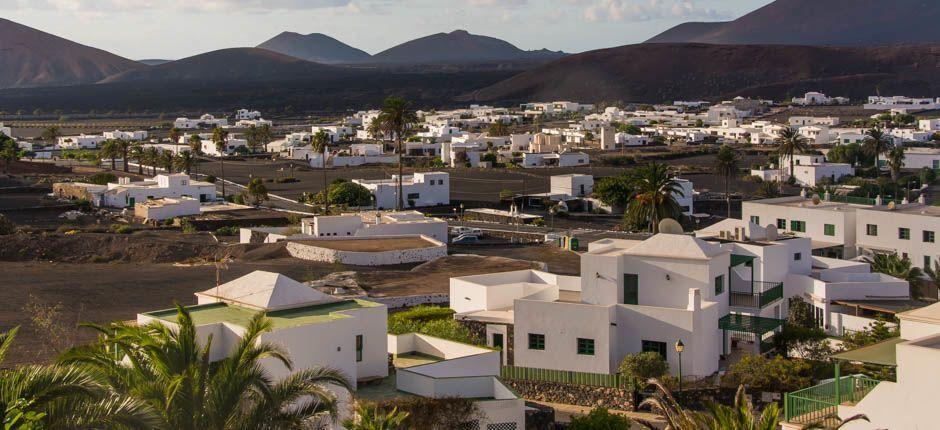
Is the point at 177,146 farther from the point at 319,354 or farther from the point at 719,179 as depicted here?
the point at 319,354

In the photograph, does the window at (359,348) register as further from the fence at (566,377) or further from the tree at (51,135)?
the tree at (51,135)

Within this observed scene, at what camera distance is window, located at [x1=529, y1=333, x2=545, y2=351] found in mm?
22562

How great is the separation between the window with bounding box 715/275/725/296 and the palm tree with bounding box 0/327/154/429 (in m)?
14.8

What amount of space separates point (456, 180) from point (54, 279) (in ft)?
150

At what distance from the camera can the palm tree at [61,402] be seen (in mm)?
10109

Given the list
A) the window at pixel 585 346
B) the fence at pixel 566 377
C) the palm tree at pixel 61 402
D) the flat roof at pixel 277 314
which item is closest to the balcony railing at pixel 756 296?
the window at pixel 585 346

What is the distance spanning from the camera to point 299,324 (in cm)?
1709

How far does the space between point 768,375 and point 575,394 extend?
3478 millimetres

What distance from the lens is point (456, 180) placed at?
7881cm

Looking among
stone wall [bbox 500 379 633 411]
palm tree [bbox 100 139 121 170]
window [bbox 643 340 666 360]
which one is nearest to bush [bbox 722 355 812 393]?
window [bbox 643 340 666 360]

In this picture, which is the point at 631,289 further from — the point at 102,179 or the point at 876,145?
the point at 102,179

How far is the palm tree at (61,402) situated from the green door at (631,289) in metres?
13.7

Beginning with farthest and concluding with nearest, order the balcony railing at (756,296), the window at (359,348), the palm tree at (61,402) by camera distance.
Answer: the balcony railing at (756,296) < the window at (359,348) < the palm tree at (61,402)

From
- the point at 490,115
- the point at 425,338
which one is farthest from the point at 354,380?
the point at 490,115
